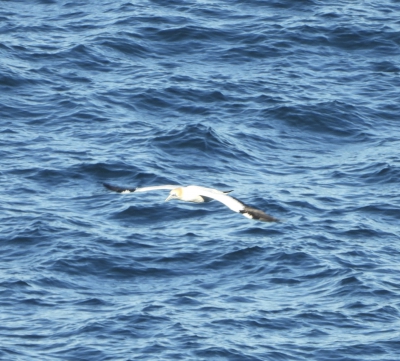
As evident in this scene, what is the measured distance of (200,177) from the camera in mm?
35438

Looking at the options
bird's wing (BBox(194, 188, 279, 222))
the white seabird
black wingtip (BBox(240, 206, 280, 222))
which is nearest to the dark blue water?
the white seabird

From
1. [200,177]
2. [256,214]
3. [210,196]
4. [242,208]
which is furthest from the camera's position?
[200,177]

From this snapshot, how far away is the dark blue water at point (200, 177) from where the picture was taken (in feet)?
94.8

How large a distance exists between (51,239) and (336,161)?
899 centimetres

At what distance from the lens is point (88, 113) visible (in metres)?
39.2

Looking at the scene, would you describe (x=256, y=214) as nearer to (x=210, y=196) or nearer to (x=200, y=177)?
(x=210, y=196)

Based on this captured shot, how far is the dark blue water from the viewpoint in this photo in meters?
28.9

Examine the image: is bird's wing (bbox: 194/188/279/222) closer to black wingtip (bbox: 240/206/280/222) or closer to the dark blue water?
black wingtip (bbox: 240/206/280/222)

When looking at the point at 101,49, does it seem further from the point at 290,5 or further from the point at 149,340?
the point at 149,340

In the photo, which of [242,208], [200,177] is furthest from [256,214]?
[200,177]

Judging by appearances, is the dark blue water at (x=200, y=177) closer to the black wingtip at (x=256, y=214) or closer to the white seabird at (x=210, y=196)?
the white seabird at (x=210, y=196)

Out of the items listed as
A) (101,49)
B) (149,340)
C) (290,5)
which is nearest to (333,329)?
(149,340)

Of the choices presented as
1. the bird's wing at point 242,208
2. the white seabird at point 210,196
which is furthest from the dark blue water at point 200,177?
the bird's wing at point 242,208

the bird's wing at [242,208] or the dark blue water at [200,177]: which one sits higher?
the bird's wing at [242,208]
